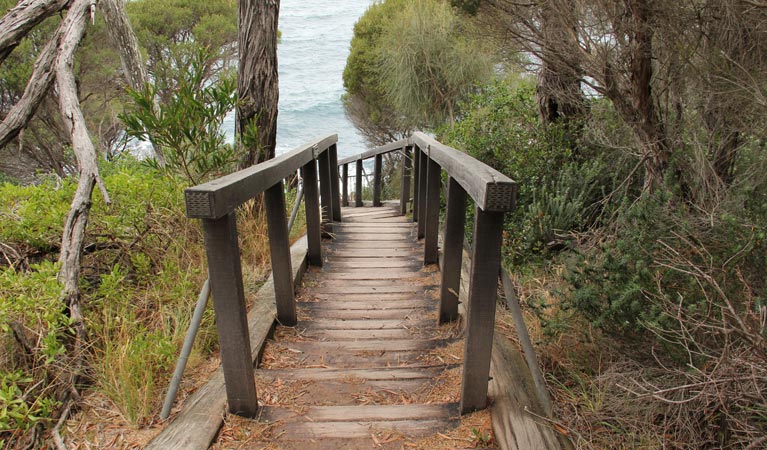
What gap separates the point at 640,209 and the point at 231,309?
192 centimetres

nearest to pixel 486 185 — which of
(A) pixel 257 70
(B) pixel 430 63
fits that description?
(A) pixel 257 70

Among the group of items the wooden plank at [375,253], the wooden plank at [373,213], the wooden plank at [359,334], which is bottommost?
the wooden plank at [373,213]

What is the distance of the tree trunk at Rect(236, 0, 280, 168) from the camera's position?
4520mm

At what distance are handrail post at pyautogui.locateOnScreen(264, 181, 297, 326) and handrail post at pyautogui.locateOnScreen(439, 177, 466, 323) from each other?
35.1 inches

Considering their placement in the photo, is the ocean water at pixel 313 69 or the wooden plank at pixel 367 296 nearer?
the wooden plank at pixel 367 296

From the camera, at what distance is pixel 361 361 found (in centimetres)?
254

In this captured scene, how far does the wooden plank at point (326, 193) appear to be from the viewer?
15.3 feet

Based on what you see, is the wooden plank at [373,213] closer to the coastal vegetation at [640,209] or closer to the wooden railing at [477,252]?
the coastal vegetation at [640,209]

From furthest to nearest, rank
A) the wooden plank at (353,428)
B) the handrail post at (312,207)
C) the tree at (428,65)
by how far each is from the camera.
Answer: the tree at (428,65)
the handrail post at (312,207)
the wooden plank at (353,428)

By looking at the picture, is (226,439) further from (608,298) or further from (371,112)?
(371,112)

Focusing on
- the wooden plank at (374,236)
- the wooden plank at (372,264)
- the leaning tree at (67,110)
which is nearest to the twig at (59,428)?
the leaning tree at (67,110)

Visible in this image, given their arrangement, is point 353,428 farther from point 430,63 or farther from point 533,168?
point 430,63

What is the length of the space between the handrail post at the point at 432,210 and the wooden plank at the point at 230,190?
130cm

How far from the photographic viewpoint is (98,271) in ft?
9.82
